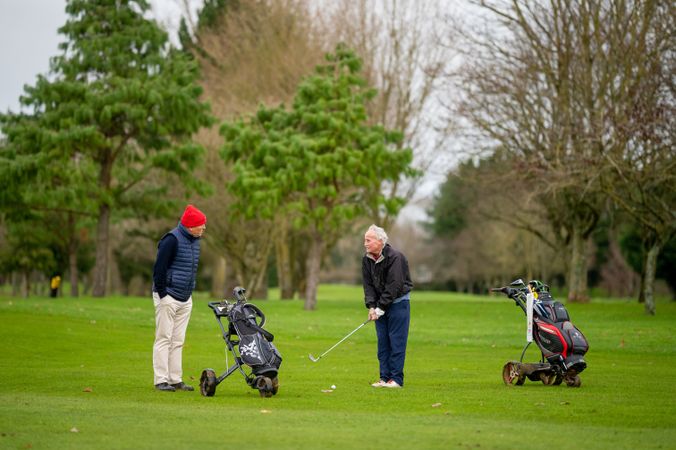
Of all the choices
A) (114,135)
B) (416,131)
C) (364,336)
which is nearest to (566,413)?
(364,336)

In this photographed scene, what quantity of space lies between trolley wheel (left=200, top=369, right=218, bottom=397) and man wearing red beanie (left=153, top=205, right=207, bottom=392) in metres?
0.71

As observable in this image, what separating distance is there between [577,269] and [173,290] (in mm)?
35150

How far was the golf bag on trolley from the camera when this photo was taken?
13633 millimetres

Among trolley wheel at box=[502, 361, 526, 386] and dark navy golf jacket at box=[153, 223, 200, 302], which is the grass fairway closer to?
trolley wheel at box=[502, 361, 526, 386]

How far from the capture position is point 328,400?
1247cm

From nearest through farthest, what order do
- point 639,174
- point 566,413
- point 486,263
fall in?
1. point 566,413
2. point 639,174
3. point 486,263

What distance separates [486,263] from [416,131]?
42976 mm

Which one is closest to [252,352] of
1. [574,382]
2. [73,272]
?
[574,382]

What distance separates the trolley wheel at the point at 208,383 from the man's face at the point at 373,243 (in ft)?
8.82

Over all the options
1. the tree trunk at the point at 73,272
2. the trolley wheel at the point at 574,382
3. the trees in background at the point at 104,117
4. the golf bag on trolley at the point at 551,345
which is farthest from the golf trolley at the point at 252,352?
the tree trunk at the point at 73,272

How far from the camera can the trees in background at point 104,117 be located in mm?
42594

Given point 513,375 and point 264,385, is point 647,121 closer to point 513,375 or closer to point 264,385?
point 513,375

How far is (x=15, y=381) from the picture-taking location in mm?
14617

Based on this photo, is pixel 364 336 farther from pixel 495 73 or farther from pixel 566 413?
pixel 495 73
